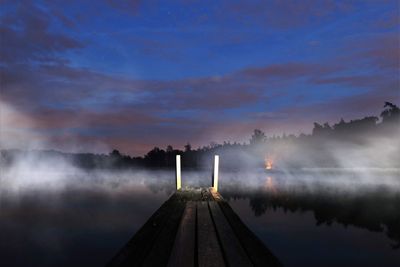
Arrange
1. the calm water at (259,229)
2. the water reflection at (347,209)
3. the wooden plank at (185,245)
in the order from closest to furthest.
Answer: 1. the wooden plank at (185,245)
2. the calm water at (259,229)
3. the water reflection at (347,209)

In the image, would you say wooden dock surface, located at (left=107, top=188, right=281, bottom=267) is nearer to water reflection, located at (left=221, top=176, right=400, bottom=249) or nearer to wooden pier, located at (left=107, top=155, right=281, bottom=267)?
wooden pier, located at (left=107, top=155, right=281, bottom=267)

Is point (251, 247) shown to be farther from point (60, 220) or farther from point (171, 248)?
point (60, 220)

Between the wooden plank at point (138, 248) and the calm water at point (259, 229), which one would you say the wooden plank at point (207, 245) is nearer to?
the wooden plank at point (138, 248)

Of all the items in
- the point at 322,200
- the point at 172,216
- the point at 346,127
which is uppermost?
the point at 346,127

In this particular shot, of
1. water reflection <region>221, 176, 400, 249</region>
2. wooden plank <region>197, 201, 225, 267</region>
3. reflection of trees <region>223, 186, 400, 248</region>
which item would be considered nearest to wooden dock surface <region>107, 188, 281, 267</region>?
wooden plank <region>197, 201, 225, 267</region>

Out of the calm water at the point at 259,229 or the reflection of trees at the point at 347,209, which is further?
the reflection of trees at the point at 347,209

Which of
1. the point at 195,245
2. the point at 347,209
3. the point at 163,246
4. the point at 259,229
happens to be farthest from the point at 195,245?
the point at 347,209

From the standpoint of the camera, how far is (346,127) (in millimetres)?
161625

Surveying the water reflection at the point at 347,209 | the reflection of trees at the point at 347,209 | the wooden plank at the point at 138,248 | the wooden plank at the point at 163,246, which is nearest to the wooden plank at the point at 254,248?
the wooden plank at the point at 163,246

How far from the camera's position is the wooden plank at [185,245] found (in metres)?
4.96

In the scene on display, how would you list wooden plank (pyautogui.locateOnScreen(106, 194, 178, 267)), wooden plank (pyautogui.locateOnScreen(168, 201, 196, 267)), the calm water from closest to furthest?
wooden plank (pyautogui.locateOnScreen(168, 201, 196, 267))
wooden plank (pyautogui.locateOnScreen(106, 194, 178, 267))
the calm water

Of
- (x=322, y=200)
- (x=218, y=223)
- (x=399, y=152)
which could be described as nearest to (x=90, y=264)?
(x=218, y=223)

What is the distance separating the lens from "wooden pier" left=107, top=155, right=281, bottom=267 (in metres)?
5.05

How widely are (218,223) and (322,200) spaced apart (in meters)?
29.6
